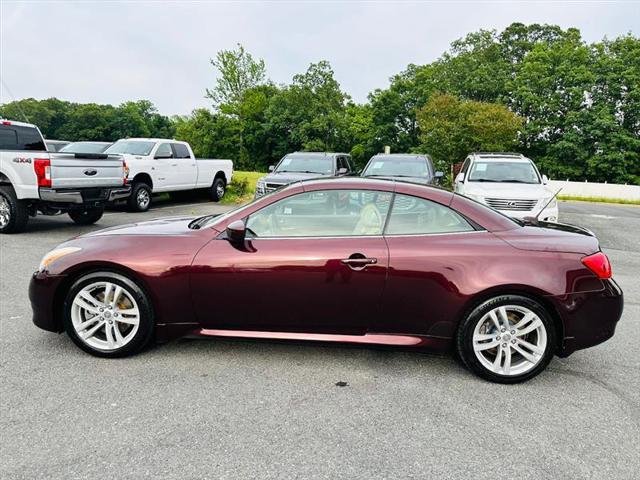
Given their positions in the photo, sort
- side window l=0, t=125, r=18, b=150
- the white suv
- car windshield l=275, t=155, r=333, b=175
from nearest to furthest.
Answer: side window l=0, t=125, r=18, b=150 → the white suv → car windshield l=275, t=155, r=333, b=175

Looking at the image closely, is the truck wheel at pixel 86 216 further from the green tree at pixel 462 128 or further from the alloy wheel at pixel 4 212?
the green tree at pixel 462 128

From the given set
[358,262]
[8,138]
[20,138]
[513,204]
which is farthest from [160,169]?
[358,262]

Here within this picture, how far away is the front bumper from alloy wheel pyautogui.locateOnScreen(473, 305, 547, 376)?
10.7 feet

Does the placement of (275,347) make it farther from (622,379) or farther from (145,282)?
(622,379)

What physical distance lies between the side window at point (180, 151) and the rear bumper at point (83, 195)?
15.0 ft

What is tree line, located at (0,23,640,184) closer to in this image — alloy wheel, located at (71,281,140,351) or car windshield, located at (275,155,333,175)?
car windshield, located at (275,155,333,175)

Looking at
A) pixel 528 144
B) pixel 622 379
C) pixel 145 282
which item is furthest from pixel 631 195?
pixel 145 282

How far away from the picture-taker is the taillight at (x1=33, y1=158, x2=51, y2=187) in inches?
336

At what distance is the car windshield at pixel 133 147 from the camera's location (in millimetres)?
13594

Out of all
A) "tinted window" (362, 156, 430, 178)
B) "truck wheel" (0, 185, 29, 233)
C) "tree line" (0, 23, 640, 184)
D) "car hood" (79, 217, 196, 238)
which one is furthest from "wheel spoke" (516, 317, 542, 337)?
"tree line" (0, 23, 640, 184)

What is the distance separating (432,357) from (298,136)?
56763 mm

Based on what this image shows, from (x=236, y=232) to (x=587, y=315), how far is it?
8.62ft

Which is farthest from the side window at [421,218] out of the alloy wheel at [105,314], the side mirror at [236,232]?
the alloy wheel at [105,314]

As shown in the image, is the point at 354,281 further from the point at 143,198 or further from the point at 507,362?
the point at 143,198
